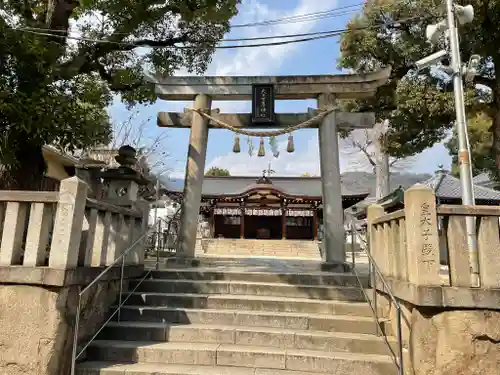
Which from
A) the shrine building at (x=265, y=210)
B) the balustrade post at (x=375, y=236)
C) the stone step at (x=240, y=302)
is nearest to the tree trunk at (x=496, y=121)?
the balustrade post at (x=375, y=236)

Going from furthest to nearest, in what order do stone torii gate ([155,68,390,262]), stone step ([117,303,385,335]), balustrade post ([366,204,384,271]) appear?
stone torii gate ([155,68,390,262]), balustrade post ([366,204,384,271]), stone step ([117,303,385,335])

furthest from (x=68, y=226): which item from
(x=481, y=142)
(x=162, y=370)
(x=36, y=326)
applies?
(x=481, y=142)

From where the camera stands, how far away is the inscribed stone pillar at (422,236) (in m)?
3.83

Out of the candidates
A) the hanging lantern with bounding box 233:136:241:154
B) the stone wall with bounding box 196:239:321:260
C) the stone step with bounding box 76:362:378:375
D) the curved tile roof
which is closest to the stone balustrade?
the stone step with bounding box 76:362:378:375

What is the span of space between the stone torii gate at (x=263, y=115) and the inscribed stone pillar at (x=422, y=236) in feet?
11.7

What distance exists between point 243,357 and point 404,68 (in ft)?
37.4

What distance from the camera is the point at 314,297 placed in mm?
5586

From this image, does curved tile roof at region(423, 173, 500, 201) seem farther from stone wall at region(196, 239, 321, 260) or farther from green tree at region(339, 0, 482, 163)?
stone wall at region(196, 239, 321, 260)

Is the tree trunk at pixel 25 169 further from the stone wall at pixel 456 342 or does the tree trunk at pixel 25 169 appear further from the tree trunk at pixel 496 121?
the tree trunk at pixel 496 121

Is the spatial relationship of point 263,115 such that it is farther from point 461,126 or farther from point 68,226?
point 68,226

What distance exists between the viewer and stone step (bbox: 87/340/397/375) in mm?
4141

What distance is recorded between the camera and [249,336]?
470 cm

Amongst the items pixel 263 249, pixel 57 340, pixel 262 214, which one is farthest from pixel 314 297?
pixel 262 214

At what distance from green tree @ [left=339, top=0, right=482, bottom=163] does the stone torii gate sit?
3703 millimetres
